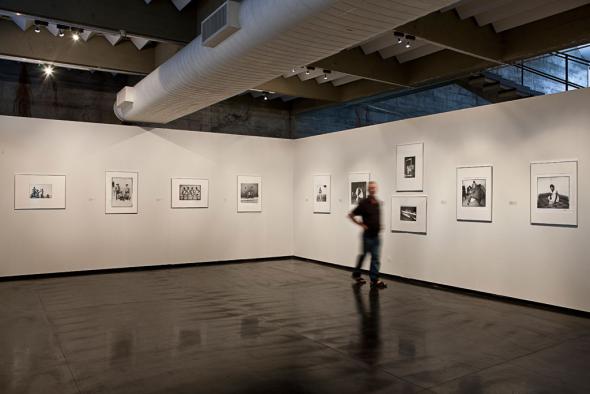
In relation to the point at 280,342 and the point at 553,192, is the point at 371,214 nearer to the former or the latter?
the point at 553,192

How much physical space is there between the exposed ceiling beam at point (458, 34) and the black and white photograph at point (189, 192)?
6.93m

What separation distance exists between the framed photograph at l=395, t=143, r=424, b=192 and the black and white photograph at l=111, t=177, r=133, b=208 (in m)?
6.21

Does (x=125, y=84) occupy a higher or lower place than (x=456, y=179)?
higher

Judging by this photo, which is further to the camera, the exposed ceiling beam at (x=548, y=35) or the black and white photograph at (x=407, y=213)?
the black and white photograph at (x=407, y=213)

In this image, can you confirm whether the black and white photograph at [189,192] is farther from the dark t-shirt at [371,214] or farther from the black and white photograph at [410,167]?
the black and white photograph at [410,167]

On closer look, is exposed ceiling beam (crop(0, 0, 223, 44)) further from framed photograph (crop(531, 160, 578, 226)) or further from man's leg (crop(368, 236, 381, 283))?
framed photograph (crop(531, 160, 578, 226))

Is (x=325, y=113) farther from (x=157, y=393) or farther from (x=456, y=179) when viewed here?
(x=157, y=393)

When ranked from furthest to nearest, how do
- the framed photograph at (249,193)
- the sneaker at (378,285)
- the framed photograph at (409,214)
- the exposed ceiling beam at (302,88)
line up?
the framed photograph at (249,193) → the exposed ceiling beam at (302,88) → the framed photograph at (409,214) → the sneaker at (378,285)

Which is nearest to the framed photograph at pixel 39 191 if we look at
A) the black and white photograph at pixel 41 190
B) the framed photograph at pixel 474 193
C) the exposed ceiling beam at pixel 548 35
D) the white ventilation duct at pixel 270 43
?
the black and white photograph at pixel 41 190

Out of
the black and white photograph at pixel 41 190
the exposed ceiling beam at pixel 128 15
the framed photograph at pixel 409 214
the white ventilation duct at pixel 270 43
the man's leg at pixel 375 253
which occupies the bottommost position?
the man's leg at pixel 375 253

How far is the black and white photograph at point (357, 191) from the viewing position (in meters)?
11.1

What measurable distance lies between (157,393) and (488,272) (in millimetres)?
6305

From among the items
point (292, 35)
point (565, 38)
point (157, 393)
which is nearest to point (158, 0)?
point (292, 35)

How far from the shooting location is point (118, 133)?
11188 millimetres
